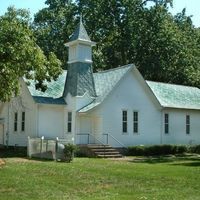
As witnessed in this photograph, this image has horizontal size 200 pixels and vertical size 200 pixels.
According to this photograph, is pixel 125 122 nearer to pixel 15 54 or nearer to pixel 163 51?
pixel 15 54

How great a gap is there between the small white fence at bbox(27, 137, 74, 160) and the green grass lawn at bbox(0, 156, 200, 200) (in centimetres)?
546

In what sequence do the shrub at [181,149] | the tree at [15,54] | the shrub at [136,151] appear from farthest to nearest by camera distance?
the shrub at [181,149] < the shrub at [136,151] < the tree at [15,54]

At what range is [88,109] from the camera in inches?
1382

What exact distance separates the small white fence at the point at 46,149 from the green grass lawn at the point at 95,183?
5.46 meters

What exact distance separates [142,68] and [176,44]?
→ 503 centimetres

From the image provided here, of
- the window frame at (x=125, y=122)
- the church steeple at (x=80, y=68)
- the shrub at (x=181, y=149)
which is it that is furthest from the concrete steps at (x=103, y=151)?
the shrub at (x=181, y=149)

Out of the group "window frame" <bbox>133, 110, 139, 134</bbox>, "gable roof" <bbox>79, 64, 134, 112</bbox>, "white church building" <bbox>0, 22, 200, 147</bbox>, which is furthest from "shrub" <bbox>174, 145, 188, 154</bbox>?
"gable roof" <bbox>79, 64, 134, 112</bbox>

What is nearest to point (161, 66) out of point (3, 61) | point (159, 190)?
point (3, 61)

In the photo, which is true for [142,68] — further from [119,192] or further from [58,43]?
[119,192]

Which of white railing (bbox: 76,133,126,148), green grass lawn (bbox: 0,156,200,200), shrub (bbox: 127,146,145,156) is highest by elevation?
white railing (bbox: 76,133,126,148)

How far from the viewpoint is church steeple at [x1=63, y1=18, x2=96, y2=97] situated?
120ft

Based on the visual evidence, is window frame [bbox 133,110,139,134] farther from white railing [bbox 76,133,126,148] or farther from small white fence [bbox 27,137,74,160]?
small white fence [bbox 27,137,74,160]

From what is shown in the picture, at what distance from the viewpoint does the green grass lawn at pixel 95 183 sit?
14.2 metres

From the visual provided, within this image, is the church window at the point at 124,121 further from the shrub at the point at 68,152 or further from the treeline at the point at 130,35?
the treeline at the point at 130,35
